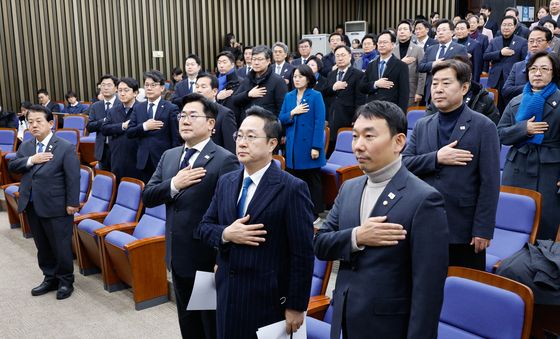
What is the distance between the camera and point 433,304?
4.72ft

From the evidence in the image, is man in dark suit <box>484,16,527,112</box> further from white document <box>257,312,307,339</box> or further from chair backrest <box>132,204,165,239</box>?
white document <box>257,312,307,339</box>

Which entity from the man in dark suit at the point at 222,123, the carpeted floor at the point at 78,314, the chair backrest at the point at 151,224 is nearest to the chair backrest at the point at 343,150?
the man in dark suit at the point at 222,123

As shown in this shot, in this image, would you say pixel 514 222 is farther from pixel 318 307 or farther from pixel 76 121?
pixel 76 121

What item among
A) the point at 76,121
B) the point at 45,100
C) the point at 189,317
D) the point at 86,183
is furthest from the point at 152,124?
the point at 45,100

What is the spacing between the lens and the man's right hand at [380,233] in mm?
1444

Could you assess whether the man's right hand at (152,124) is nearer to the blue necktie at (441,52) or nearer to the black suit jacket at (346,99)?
the black suit jacket at (346,99)

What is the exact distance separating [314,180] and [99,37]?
6.64m

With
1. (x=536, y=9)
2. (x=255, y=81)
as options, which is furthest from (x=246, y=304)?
(x=536, y=9)

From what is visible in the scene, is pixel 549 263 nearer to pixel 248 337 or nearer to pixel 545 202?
pixel 545 202

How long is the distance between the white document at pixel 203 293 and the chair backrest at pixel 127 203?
6.72 ft

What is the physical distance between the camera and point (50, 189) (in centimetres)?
363

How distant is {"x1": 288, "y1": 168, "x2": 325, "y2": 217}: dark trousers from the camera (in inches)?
167

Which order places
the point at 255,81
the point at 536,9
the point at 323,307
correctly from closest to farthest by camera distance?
1. the point at 323,307
2. the point at 255,81
3. the point at 536,9

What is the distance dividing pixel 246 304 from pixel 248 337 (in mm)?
123
